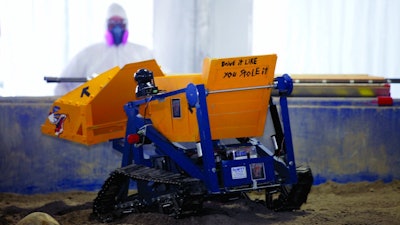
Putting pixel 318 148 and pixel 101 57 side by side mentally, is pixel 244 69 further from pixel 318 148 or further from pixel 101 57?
pixel 101 57

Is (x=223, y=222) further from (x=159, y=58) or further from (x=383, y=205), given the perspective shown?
(x=159, y=58)

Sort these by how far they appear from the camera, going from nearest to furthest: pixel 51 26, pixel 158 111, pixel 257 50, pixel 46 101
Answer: pixel 158 111 < pixel 46 101 < pixel 51 26 < pixel 257 50

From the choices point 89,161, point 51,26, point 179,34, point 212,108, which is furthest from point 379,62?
point 212,108

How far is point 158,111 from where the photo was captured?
688 cm

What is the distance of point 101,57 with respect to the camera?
11859 millimetres

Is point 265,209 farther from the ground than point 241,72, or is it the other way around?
point 241,72

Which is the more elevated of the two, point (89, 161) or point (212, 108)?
point (212, 108)

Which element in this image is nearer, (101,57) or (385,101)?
(385,101)

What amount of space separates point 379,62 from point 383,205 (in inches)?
230

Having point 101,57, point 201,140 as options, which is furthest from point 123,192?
point 101,57

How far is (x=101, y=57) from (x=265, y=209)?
18.3 feet

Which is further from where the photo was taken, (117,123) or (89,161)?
(89,161)

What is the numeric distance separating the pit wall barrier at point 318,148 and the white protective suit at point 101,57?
9.76 feet

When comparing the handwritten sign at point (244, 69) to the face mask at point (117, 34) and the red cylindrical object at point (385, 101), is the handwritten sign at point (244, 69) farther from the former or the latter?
the face mask at point (117, 34)
